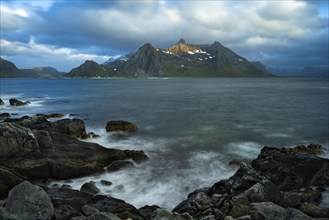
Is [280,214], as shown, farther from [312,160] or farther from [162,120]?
[162,120]

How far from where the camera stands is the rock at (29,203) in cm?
1541

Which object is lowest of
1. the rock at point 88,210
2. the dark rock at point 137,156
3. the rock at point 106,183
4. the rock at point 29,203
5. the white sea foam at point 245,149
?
the rock at point 106,183

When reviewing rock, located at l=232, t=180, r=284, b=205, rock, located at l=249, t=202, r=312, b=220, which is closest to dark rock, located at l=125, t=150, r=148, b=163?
rock, located at l=232, t=180, r=284, b=205

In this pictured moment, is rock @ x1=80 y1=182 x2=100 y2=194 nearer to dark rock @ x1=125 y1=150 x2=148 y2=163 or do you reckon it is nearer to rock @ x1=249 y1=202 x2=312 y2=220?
dark rock @ x1=125 y1=150 x2=148 y2=163

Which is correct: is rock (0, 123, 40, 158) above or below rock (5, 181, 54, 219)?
A: above

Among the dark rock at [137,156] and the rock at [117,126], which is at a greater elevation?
the rock at [117,126]

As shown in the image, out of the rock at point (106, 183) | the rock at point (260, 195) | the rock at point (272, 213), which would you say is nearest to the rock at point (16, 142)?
the rock at point (106, 183)

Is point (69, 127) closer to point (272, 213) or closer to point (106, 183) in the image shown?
point (106, 183)

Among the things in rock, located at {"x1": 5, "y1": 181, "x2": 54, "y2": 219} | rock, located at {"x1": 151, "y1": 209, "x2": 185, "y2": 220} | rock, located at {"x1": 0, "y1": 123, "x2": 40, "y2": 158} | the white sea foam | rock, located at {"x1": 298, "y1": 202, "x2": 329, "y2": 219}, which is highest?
rock, located at {"x1": 0, "y1": 123, "x2": 40, "y2": 158}

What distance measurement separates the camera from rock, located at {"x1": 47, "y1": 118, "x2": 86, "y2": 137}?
135 ft

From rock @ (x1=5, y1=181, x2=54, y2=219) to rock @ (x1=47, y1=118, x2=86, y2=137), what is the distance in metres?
25.3

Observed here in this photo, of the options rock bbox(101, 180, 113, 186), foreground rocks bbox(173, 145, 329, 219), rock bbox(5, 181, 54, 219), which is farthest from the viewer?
rock bbox(101, 180, 113, 186)

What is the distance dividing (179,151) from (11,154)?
61.6ft

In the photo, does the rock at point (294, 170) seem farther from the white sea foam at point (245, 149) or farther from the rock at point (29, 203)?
the rock at point (29, 203)
